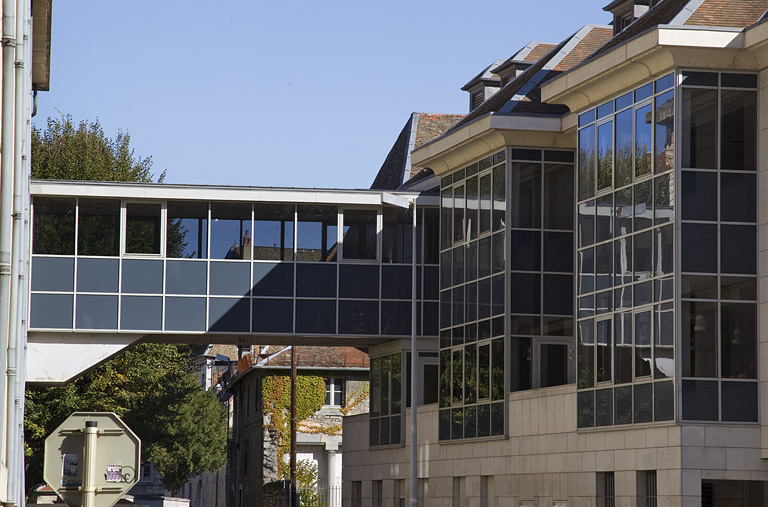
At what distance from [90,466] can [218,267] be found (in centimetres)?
2897

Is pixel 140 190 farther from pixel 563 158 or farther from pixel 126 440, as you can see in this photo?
pixel 126 440

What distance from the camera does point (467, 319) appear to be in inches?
1307

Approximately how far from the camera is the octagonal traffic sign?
770 cm

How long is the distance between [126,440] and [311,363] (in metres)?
49.3

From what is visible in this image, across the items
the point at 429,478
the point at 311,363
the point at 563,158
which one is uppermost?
the point at 563,158

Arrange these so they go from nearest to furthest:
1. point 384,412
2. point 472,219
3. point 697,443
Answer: point 697,443 → point 472,219 → point 384,412

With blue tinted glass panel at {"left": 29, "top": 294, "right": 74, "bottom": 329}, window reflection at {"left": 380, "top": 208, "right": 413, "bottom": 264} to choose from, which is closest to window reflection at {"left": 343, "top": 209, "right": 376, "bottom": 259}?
window reflection at {"left": 380, "top": 208, "right": 413, "bottom": 264}

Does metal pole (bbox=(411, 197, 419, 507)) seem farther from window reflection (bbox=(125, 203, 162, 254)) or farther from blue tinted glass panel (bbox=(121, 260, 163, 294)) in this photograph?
window reflection (bbox=(125, 203, 162, 254))

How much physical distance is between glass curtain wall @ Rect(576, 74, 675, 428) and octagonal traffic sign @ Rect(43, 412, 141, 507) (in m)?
16.8

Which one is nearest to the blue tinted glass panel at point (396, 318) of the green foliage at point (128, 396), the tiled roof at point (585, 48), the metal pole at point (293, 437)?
the tiled roof at point (585, 48)

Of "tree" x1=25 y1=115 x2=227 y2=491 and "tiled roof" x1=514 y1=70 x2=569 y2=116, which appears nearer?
"tiled roof" x1=514 y1=70 x2=569 y2=116

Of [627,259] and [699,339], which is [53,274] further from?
[699,339]

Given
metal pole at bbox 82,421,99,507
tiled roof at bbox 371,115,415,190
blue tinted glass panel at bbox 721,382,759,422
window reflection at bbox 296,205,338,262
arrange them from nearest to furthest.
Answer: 1. metal pole at bbox 82,421,99,507
2. blue tinted glass panel at bbox 721,382,759,422
3. window reflection at bbox 296,205,338,262
4. tiled roof at bbox 371,115,415,190

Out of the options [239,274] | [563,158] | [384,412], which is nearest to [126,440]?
[563,158]
